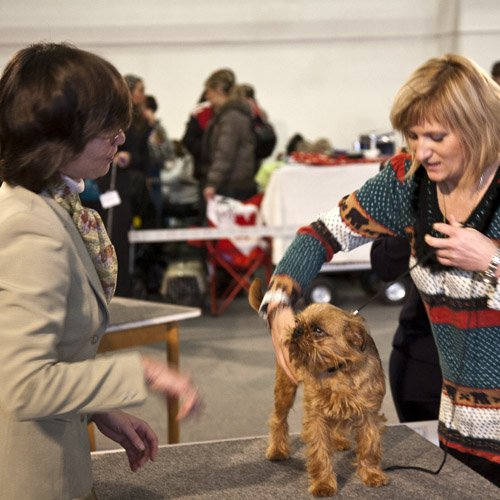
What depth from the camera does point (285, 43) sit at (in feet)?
31.4

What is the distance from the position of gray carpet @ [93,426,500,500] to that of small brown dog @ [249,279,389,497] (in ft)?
0.16

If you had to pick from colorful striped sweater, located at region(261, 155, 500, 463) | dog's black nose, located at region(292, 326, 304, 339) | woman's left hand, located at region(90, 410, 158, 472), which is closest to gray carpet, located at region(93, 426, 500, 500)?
colorful striped sweater, located at region(261, 155, 500, 463)

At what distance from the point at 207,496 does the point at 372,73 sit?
907cm

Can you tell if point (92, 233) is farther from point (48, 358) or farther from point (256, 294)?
point (256, 294)

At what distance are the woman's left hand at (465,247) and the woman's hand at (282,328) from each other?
369 millimetres

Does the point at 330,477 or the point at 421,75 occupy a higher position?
the point at 421,75

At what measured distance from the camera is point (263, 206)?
19.6 ft

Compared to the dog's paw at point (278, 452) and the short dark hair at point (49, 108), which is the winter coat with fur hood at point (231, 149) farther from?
the short dark hair at point (49, 108)

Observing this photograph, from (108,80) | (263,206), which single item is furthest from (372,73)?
(108,80)

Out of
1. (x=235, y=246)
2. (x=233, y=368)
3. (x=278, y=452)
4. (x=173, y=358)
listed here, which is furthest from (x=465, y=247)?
(x=235, y=246)

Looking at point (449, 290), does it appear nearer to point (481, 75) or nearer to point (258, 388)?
point (481, 75)

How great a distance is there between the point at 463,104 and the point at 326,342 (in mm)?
599

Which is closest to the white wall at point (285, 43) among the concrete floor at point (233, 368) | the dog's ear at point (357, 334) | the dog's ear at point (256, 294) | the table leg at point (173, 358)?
the concrete floor at point (233, 368)

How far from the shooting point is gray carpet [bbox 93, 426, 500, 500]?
4.99 ft
